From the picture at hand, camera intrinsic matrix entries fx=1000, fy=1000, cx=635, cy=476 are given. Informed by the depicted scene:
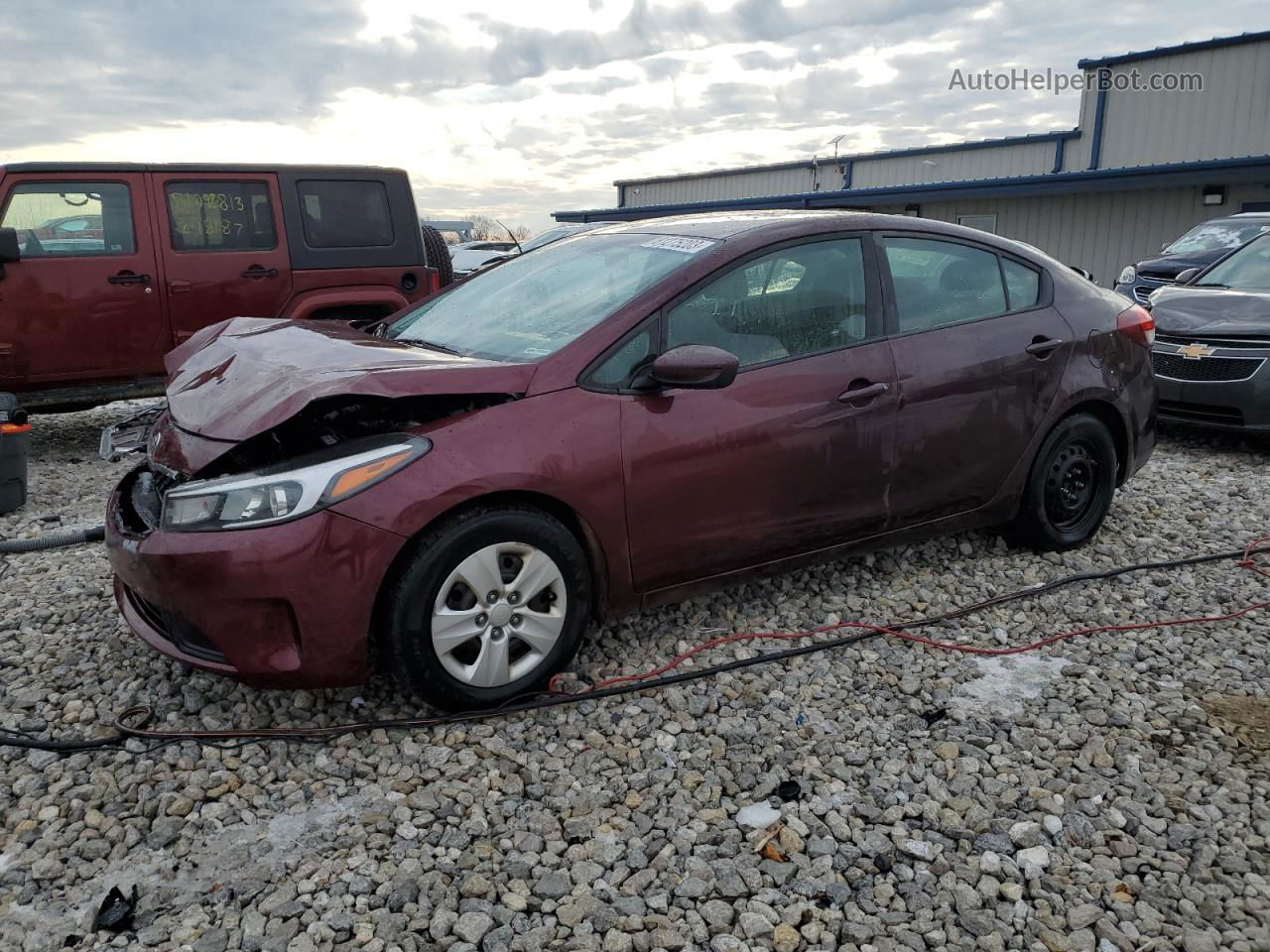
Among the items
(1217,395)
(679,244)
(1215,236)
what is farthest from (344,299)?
(1215,236)

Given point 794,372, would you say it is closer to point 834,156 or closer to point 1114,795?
point 1114,795

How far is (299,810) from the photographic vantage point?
2.88m

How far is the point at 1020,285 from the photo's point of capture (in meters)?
4.56

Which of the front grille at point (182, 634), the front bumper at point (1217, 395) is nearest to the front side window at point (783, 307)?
the front grille at point (182, 634)

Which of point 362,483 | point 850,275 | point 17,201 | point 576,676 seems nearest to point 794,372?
point 850,275

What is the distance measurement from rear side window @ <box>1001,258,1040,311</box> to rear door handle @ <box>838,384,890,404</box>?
99 centimetres

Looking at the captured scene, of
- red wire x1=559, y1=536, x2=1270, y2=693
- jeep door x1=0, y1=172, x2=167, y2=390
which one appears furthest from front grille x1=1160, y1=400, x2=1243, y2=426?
jeep door x1=0, y1=172, x2=167, y2=390

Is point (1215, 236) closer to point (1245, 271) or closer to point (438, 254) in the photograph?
point (1245, 271)

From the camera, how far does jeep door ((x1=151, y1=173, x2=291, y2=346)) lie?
23.7 feet

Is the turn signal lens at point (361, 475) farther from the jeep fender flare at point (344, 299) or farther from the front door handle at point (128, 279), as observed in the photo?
the front door handle at point (128, 279)

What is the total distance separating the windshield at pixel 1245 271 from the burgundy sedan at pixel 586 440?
4.26m

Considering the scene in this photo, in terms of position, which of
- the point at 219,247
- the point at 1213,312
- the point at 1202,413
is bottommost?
the point at 1202,413

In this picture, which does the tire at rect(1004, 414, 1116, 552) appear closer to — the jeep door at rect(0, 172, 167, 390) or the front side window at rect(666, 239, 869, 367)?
the front side window at rect(666, 239, 869, 367)

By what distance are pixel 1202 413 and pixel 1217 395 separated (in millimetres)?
240
